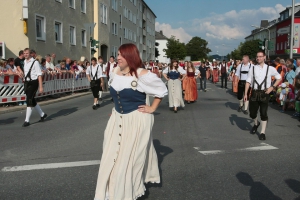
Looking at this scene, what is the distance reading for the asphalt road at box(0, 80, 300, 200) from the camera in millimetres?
4559

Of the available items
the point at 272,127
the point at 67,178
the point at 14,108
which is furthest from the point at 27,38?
the point at 67,178

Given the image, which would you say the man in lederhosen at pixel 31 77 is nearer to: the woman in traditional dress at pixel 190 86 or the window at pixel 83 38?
the woman in traditional dress at pixel 190 86

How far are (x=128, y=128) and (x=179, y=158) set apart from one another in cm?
246

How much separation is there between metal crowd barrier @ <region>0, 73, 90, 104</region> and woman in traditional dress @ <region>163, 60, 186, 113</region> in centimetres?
562

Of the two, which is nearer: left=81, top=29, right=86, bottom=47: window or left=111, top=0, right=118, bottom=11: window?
left=81, top=29, right=86, bottom=47: window

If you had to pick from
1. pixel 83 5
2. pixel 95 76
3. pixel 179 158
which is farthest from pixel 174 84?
pixel 83 5

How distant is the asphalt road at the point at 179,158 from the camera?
4.56 m

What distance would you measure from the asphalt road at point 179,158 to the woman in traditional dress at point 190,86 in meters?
4.30

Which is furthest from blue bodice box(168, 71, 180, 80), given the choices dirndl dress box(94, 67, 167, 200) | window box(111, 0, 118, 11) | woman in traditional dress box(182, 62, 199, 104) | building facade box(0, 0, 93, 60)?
window box(111, 0, 118, 11)

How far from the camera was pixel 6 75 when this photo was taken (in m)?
13.4

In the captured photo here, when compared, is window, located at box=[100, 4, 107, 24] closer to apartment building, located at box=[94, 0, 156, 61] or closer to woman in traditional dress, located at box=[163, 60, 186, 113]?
apartment building, located at box=[94, 0, 156, 61]

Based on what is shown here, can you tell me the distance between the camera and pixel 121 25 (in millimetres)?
51719

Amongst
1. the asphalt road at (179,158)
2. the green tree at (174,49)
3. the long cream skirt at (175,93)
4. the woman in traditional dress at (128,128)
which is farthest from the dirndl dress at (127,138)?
the green tree at (174,49)

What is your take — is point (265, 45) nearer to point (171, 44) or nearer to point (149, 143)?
point (149, 143)
